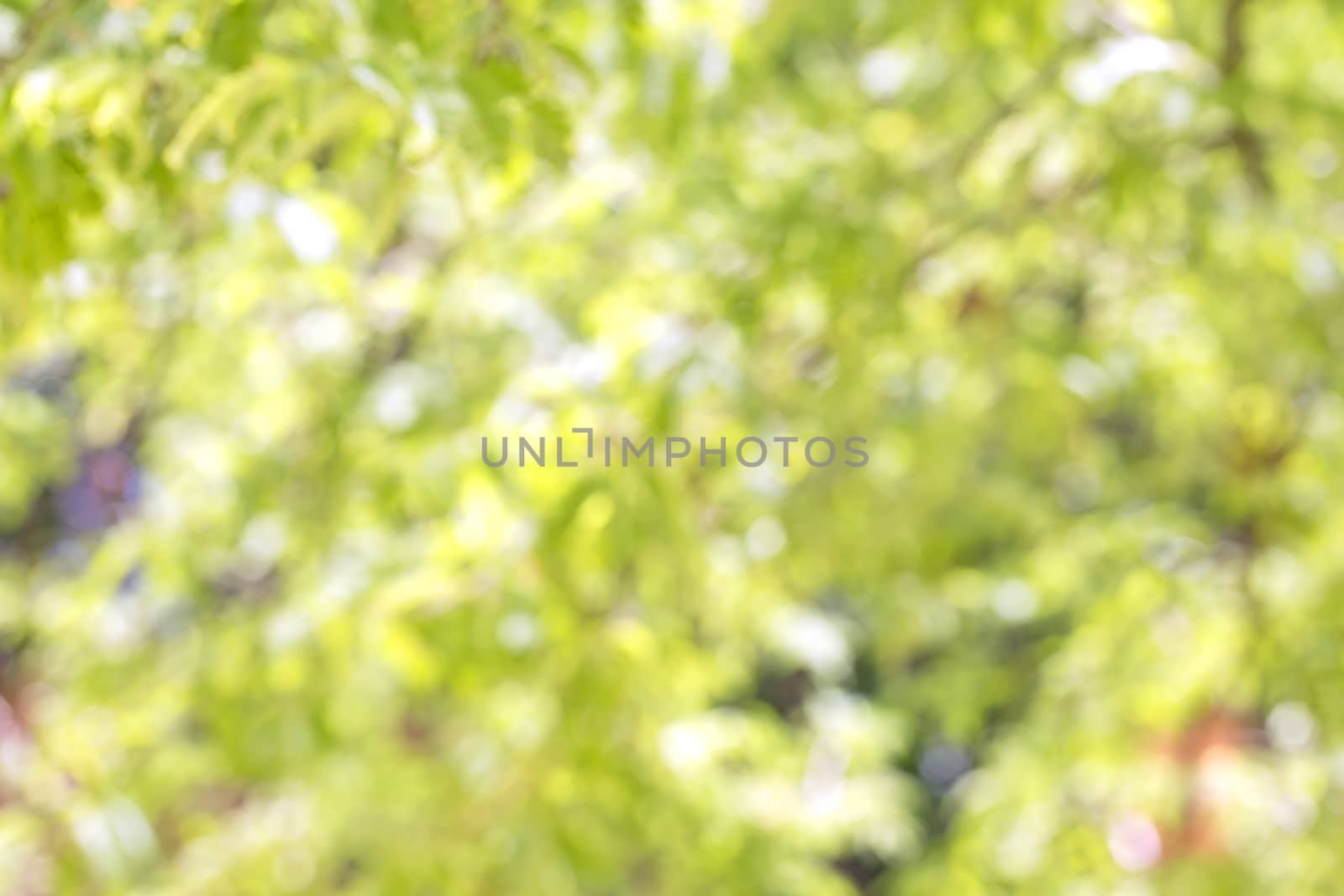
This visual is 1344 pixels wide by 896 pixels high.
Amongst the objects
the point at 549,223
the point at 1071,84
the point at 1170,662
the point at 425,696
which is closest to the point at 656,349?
the point at 549,223

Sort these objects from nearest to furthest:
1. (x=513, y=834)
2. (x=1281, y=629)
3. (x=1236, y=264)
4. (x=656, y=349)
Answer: (x=656, y=349) → (x=513, y=834) → (x=1236, y=264) → (x=1281, y=629)

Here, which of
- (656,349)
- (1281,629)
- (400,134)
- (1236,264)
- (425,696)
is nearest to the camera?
(400,134)

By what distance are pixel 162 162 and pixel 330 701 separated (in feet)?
2.98

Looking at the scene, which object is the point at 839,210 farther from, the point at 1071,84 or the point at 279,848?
the point at 279,848

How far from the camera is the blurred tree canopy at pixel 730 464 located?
4.99 feet

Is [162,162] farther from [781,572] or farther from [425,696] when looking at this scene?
[425,696]

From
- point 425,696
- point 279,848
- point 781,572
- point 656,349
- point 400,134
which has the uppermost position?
point 400,134

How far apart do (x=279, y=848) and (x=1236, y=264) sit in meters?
1.76

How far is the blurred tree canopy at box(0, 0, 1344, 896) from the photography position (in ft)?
4.99

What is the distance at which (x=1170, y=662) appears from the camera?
202 cm

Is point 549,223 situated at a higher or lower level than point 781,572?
higher

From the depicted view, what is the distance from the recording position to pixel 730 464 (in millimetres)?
1685

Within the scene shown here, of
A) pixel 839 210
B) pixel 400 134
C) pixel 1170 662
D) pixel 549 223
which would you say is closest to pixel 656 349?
pixel 839 210

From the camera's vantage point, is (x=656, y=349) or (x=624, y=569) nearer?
(x=656, y=349)
